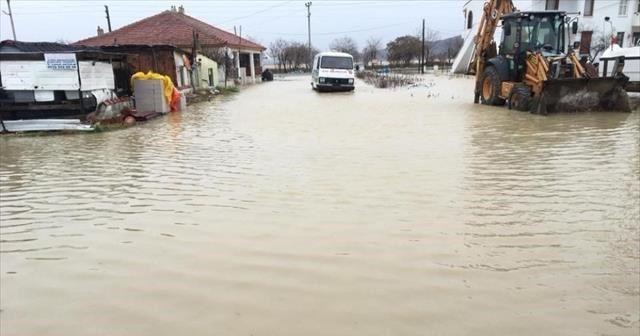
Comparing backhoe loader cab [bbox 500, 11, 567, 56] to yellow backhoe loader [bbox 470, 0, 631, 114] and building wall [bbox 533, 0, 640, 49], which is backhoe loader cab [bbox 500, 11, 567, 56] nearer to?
yellow backhoe loader [bbox 470, 0, 631, 114]

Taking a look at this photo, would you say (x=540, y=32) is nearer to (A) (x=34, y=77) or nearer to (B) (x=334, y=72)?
(B) (x=334, y=72)

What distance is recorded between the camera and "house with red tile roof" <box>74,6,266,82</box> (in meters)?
30.5

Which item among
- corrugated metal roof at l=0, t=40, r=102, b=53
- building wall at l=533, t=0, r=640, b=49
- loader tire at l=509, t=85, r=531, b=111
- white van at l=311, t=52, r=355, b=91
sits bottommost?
loader tire at l=509, t=85, r=531, b=111

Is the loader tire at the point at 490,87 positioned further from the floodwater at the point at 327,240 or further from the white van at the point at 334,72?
the white van at the point at 334,72

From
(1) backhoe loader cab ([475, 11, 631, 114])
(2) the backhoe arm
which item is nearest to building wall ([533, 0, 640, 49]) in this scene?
(2) the backhoe arm

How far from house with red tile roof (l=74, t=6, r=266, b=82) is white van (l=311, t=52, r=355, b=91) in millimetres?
9178

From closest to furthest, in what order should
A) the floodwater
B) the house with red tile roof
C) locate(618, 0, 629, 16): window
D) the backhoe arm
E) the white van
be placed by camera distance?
1. the floodwater
2. the backhoe arm
3. the white van
4. the house with red tile roof
5. locate(618, 0, 629, 16): window

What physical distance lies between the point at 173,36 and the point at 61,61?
69.6 ft

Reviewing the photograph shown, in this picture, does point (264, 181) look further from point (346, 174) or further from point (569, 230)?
point (569, 230)

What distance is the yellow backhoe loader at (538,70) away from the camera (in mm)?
11883

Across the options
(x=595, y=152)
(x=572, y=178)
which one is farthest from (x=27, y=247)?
(x=595, y=152)

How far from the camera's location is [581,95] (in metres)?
11.9

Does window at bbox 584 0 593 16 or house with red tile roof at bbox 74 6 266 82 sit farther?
window at bbox 584 0 593 16

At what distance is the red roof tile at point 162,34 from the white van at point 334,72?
1032cm
